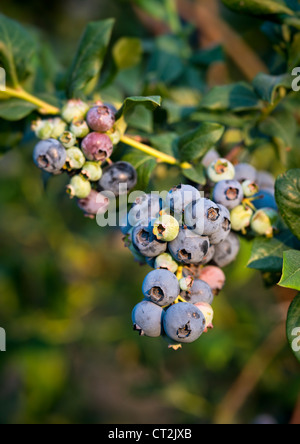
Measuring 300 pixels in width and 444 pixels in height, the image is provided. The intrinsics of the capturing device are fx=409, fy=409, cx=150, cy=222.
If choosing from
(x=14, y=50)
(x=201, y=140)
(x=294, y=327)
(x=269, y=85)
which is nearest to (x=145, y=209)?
(x=201, y=140)

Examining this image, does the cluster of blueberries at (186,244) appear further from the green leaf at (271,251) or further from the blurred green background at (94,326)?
the blurred green background at (94,326)

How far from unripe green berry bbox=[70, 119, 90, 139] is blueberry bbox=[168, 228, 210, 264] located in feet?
1.38

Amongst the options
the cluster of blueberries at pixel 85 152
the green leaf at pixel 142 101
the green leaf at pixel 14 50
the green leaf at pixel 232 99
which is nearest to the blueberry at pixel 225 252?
the cluster of blueberries at pixel 85 152

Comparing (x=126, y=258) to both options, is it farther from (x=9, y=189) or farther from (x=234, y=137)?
(x=234, y=137)

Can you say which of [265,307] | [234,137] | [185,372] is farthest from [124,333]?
[234,137]

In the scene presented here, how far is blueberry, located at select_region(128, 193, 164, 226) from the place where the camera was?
1.15 metres

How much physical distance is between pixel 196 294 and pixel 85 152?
20.3 inches

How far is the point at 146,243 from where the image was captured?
1.07m

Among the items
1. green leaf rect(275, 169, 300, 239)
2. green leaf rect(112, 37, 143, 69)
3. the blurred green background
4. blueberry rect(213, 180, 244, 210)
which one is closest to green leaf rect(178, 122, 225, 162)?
blueberry rect(213, 180, 244, 210)

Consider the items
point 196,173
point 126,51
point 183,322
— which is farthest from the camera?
point 126,51

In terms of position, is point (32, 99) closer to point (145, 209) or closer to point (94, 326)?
point (145, 209)

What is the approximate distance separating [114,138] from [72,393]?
105 inches

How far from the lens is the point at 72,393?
10.8ft

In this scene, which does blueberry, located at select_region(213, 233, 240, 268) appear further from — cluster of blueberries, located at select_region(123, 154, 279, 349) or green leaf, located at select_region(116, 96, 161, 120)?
green leaf, located at select_region(116, 96, 161, 120)
